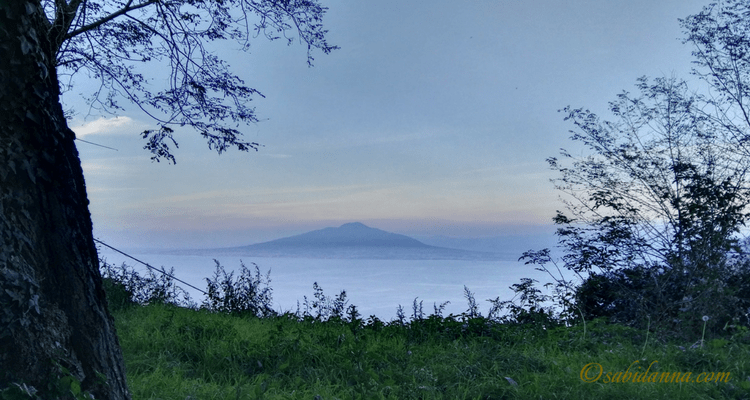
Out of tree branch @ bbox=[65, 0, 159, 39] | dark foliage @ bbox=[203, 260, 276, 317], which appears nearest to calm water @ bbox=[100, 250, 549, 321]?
dark foliage @ bbox=[203, 260, 276, 317]

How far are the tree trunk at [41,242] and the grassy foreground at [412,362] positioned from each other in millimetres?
892

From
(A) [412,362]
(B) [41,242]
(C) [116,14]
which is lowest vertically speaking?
(A) [412,362]

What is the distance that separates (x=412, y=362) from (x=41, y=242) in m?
2.93

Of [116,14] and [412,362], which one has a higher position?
[116,14]

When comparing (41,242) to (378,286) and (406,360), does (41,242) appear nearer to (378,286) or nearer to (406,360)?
(406,360)

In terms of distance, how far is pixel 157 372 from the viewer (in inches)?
148

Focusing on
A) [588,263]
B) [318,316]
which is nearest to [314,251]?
[318,316]

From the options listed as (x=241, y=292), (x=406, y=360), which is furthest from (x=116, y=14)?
(x=406, y=360)

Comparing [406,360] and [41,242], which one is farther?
[406,360]

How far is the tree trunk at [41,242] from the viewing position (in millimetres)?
2297

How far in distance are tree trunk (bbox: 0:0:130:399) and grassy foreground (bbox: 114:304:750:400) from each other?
892 mm

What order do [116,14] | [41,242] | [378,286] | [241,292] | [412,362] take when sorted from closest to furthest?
[41,242] < [412,362] < [116,14] < [241,292] < [378,286]

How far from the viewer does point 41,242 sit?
2436mm

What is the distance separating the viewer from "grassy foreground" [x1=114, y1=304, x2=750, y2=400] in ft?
11.3
